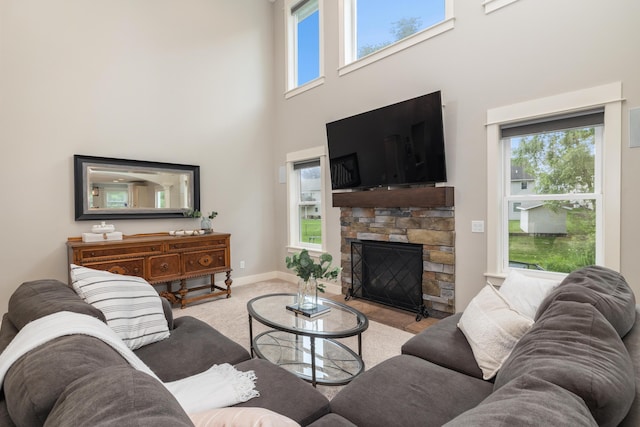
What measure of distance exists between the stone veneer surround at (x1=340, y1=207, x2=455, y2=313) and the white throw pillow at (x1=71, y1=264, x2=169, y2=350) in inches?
103

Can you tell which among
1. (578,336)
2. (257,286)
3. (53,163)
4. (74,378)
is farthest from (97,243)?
(578,336)

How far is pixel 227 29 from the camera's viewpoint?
15.9 feet

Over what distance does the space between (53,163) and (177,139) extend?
1.41 metres

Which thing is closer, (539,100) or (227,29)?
(539,100)

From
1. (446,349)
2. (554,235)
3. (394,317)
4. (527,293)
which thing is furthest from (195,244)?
(554,235)

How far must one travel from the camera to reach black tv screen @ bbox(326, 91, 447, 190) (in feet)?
10.6

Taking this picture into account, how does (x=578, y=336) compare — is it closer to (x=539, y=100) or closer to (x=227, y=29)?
(x=539, y=100)

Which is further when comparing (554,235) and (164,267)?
(164,267)

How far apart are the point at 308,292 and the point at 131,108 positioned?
11.1ft

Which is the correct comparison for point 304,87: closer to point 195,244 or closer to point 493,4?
point 493,4

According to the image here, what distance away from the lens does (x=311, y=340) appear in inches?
78.3

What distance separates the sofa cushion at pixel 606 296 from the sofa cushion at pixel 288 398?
1.08 meters

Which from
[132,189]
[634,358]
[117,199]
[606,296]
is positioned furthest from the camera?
[132,189]

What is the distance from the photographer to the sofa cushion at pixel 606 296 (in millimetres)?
1138
